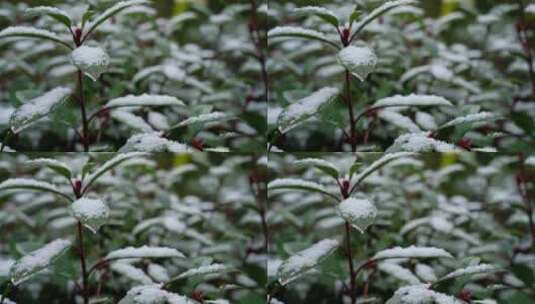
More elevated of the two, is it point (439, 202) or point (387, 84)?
point (387, 84)

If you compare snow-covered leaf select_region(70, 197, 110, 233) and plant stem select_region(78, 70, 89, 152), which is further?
plant stem select_region(78, 70, 89, 152)

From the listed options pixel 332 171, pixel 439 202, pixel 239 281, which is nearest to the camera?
pixel 332 171

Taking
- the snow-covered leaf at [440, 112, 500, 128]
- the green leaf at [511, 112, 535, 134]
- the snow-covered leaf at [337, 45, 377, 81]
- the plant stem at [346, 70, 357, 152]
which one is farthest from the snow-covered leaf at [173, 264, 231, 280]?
the green leaf at [511, 112, 535, 134]

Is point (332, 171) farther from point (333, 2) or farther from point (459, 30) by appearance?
point (459, 30)

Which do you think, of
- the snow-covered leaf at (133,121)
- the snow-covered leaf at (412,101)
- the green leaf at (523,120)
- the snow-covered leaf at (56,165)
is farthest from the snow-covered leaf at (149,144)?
the green leaf at (523,120)

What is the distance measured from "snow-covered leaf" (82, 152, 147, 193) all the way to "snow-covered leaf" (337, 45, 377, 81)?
569mm

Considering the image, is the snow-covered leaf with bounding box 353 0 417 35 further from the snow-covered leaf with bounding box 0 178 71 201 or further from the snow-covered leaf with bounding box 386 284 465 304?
the snow-covered leaf with bounding box 0 178 71 201

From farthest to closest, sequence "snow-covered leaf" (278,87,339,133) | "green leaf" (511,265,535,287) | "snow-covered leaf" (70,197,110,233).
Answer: "green leaf" (511,265,535,287) < "snow-covered leaf" (278,87,339,133) < "snow-covered leaf" (70,197,110,233)

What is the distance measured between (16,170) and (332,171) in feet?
2.81

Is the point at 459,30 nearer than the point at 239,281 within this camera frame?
No

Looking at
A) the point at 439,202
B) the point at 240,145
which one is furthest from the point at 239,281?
the point at 439,202

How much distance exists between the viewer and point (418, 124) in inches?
73.7

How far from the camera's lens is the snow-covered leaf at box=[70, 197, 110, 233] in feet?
5.14

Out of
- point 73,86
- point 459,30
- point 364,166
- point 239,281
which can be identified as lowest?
point 239,281
